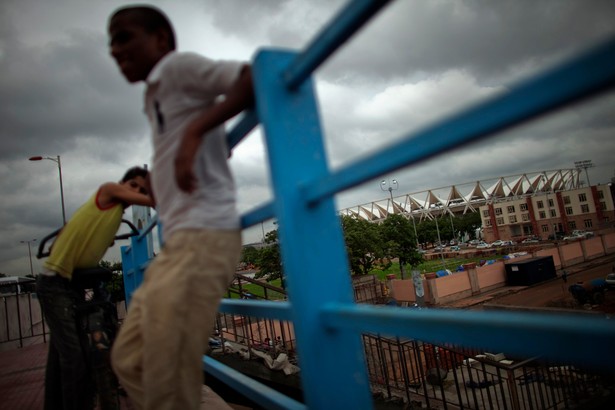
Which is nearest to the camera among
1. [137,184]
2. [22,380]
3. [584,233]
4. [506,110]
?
[506,110]

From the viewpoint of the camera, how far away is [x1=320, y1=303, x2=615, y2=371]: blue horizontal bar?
17.2 inches

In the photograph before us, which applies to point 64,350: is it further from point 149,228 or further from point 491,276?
point 491,276

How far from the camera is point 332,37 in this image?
2.33 feet

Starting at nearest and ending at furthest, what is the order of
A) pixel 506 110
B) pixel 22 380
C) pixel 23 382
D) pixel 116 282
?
pixel 506 110
pixel 23 382
pixel 22 380
pixel 116 282

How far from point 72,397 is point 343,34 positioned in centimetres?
218

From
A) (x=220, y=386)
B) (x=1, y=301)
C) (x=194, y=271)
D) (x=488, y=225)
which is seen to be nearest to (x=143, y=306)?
(x=194, y=271)

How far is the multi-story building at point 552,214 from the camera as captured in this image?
5009 centimetres

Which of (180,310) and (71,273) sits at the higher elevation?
(71,273)

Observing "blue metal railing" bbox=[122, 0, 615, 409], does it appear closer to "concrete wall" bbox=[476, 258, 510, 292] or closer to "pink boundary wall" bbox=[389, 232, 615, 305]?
"pink boundary wall" bbox=[389, 232, 615, 305]

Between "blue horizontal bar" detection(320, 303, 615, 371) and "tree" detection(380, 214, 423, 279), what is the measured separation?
29.9 meters

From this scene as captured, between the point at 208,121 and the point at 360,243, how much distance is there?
85.6 ft

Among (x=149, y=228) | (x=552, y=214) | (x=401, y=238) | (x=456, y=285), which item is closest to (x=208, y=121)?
(x=149, y=228)

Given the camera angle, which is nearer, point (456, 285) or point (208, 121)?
point (208, 121)

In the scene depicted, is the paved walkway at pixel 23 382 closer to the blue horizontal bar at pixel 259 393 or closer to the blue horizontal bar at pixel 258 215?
the blue horizontal bar at pixel 259 393
